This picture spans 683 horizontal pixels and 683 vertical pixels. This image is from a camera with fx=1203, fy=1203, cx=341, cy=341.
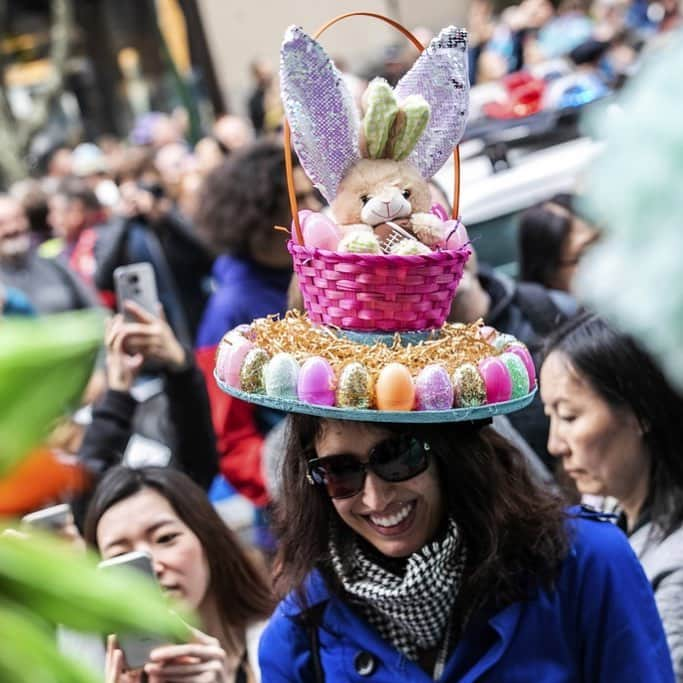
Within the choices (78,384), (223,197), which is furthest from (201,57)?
(78,384)

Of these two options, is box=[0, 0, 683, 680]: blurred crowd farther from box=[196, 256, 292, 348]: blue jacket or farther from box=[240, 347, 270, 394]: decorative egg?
box=[240, 347, 270, 394]: decorative egg

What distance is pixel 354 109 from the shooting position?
2100 mm

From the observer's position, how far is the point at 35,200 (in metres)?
8.05

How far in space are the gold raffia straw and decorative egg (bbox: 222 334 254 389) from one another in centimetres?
3

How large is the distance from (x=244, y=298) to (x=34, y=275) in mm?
2532

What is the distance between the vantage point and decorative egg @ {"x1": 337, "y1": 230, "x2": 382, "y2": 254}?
1.96m

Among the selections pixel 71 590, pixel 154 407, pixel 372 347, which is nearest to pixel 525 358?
pixel 372 347

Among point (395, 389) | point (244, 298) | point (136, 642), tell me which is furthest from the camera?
point (244, 298)

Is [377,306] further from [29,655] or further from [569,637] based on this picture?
[29,655]

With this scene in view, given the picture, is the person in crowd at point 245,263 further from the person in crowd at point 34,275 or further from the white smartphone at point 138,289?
the person in crowd at point 34,275

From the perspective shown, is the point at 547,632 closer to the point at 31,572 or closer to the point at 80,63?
the point at 31,572

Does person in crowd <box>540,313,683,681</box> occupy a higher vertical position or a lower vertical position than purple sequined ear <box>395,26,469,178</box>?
lower

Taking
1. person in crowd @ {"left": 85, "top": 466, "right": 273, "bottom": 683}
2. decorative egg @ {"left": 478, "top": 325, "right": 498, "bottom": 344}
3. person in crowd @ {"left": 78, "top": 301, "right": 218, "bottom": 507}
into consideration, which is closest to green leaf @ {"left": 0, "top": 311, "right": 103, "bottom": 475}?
decorative egg @ {"left": 478, "top": 325, "right": 498, "bottom": 344}

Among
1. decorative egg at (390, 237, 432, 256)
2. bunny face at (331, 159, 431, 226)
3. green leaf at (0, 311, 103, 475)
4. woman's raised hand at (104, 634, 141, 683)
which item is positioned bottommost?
woman's raised hand at (104, 634, 141, 683)
